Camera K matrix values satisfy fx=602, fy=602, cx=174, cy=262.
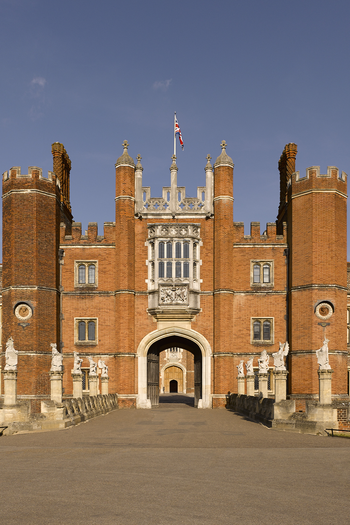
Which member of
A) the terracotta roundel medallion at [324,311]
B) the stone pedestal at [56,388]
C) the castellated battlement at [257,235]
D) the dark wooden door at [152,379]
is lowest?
the dark wooden door at [152,379]

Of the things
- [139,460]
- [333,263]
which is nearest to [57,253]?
[333,263]

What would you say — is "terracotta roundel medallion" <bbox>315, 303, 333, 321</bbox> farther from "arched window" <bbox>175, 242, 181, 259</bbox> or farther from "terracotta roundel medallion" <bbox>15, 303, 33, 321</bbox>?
"terracotta roundel medallion" <bbox>15, 303, 33, 321</bbox>

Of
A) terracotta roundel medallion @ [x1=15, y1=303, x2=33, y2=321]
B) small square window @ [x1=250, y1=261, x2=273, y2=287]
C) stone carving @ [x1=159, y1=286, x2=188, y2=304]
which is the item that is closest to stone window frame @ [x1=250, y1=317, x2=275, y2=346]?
small square window @ [x1=250, y1=261, x2=273, y2=287]

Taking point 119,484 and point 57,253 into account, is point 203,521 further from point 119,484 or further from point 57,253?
point 57,253

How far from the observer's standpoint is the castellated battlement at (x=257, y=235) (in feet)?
117

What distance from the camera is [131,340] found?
3469 cm

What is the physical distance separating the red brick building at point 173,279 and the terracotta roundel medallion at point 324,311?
55mm

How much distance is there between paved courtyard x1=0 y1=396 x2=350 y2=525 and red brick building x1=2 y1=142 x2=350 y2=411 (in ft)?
53.1

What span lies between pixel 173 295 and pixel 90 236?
6.16m

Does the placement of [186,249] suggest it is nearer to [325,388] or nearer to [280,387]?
[280,387]

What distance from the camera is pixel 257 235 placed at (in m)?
35.7

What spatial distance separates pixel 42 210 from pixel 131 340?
8966mm

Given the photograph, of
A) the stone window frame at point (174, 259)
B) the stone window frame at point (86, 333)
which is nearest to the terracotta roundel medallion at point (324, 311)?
the stone window frame at point (174, 259)

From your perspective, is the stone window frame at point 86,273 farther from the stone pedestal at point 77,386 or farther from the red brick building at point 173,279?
the stone pedestal at point 77,386
